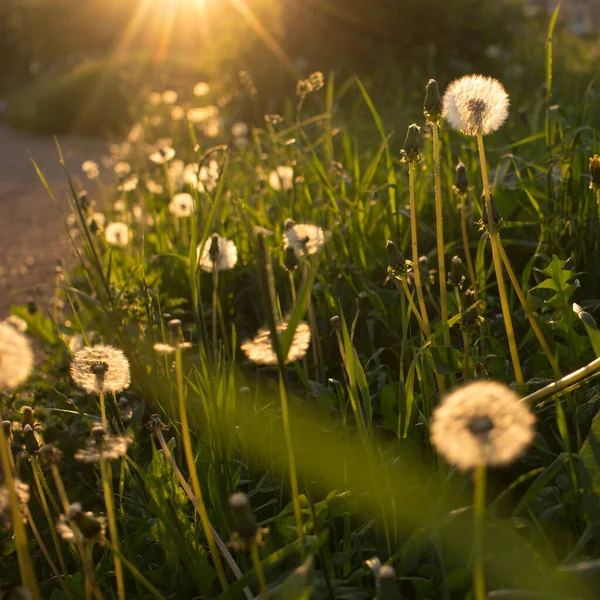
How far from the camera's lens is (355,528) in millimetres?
1235

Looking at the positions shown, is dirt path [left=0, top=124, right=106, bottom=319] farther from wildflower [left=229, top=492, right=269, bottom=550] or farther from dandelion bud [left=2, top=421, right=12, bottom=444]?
wildflower [left=229, top=492, right=269, bottom=550]

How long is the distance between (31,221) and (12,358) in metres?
5.21

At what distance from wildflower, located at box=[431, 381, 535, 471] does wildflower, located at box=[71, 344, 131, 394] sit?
2.16 feet

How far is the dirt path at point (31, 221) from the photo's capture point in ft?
12.7

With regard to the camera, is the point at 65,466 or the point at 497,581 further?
the point at 65,466

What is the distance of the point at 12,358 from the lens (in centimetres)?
87

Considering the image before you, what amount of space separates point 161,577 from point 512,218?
1.50m

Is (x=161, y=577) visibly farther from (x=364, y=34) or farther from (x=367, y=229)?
(x=364, y=34)

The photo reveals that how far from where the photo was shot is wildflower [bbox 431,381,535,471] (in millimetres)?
649

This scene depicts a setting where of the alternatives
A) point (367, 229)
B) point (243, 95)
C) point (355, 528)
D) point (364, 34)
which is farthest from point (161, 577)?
point (364, 34)

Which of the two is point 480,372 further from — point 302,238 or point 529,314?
point 302,238

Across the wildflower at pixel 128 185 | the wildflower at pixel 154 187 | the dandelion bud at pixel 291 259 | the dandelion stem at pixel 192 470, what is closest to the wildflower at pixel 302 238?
the dandelion bud at pixel 291 259

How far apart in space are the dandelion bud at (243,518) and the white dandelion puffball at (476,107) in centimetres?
71

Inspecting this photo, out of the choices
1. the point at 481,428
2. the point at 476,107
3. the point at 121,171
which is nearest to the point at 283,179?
the point at 121,171
